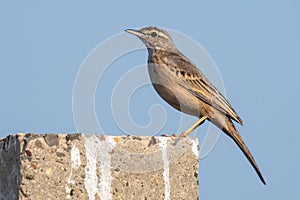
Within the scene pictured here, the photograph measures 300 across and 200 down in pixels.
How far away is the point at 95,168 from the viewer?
18.6 feet

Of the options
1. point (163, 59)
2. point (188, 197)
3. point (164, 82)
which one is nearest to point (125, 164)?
point (188, 197)

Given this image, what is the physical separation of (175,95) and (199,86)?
660mm

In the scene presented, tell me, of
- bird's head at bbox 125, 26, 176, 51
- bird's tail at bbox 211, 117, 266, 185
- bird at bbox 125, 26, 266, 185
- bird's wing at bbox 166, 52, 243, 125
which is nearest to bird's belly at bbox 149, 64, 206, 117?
bird at bbox 125, 26, 266, 185

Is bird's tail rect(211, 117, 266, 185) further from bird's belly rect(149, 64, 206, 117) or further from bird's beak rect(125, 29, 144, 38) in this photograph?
bird's beak rect(125, 29, 144, 38)

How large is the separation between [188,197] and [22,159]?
1673 millimetres

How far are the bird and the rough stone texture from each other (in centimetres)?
385

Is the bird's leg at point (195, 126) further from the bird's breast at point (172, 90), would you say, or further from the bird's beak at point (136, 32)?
the bird's beak at point (136, 32)

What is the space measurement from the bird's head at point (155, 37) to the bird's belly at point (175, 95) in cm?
117

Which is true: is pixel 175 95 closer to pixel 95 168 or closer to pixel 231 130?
pixel 231 130

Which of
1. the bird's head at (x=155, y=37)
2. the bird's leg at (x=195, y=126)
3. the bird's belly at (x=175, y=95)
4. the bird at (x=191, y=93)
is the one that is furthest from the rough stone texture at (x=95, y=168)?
the bird's head at (x=155, y=37)

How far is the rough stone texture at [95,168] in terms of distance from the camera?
541 centimetres

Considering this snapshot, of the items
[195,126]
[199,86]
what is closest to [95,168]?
[195,126]

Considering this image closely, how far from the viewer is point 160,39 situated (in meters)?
11.8

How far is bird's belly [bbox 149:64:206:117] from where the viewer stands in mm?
10352
